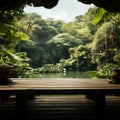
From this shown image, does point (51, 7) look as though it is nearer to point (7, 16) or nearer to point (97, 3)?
point (97, 3)

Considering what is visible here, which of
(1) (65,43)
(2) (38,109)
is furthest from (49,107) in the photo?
(1) (65,43)

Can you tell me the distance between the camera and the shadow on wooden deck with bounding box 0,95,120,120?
14.2 ft

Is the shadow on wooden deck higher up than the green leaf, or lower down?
lower down

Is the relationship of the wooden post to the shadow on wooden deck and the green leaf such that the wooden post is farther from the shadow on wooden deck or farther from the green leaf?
the green leaf

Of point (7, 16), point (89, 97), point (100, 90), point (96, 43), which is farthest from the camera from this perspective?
point (96, 43)

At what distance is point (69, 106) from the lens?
491 centimetres

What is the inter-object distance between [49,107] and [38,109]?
0.66ft

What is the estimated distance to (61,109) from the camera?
4.69 m

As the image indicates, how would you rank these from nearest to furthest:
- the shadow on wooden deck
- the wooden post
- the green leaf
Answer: the wooden post, the shadow on wooden deck, the green leaf

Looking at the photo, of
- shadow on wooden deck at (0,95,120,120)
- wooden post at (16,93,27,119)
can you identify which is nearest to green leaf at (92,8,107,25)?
shadow on wooden deck at (0,95,120,120)

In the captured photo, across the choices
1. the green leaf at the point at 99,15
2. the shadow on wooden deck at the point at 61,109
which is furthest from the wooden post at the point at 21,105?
the green leaf at the point at 99,15

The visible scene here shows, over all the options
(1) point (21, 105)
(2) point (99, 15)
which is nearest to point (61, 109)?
(1) point (21, 105)

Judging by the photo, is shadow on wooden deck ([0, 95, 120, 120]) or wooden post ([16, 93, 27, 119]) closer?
wooden post ([16, 93, 27, 119])

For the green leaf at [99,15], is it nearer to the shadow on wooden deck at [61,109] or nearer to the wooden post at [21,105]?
the shadow on wooden deck at [61,109]
